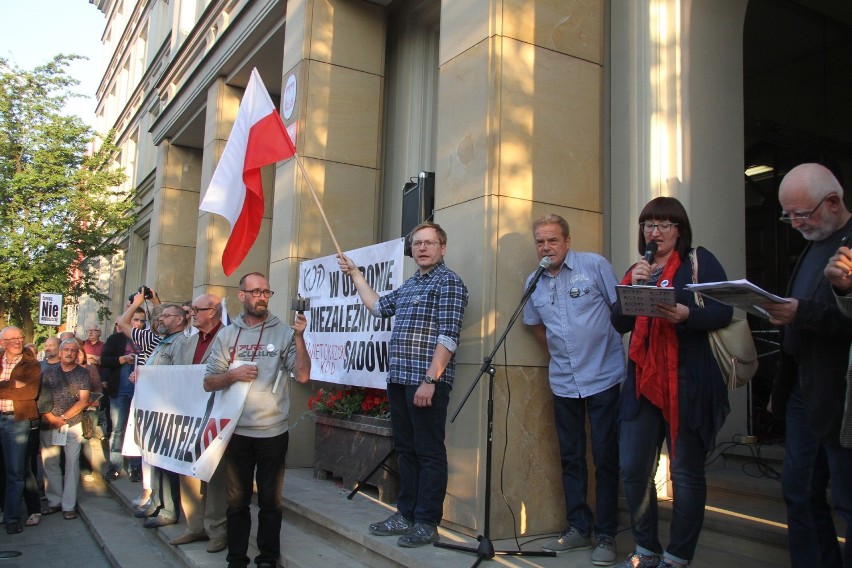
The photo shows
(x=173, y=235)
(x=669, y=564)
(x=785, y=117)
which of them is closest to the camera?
(x=669, y=564)

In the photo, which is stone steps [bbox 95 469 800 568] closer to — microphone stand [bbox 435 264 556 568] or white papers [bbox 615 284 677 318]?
microphone stand [bbox 435 264 556 568]

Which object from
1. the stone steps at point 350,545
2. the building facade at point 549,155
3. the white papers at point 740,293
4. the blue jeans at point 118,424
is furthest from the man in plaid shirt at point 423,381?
the blue jeans at point 118,424

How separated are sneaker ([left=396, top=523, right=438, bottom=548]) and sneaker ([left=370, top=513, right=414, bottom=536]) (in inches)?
7.1

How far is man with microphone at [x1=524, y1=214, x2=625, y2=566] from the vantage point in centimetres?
442

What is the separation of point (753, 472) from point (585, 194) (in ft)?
7.38

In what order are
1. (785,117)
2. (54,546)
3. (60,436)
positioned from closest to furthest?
1. (54,546)
2. (60,436)
3. (785,117)

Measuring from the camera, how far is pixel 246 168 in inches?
232

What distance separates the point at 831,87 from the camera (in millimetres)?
9281

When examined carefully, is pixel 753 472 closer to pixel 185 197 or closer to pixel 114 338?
pixel 114 338

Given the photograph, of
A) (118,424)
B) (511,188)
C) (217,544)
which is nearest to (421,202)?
(511,188)

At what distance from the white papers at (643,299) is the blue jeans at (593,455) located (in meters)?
1.05

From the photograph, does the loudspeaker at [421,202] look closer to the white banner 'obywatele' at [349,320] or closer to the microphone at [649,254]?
the white banner 'obywatele' at [349,320]

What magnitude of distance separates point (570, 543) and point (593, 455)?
1.85 feet

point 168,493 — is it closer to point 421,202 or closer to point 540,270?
point 421,202
